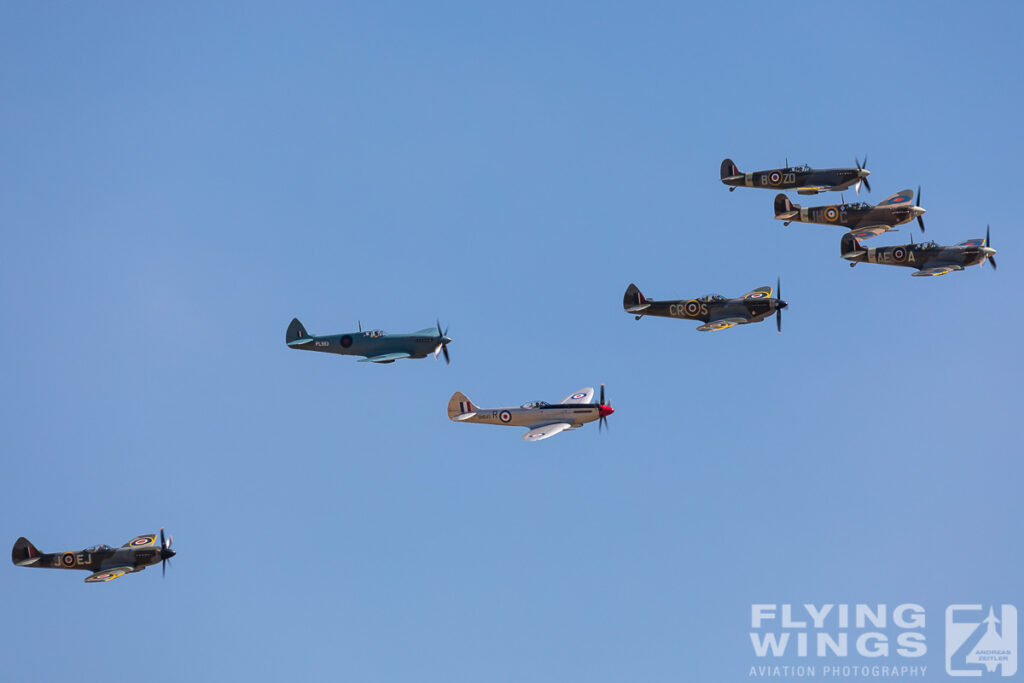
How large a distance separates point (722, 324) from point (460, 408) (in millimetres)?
20215

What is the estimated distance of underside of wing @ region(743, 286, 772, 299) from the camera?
367ft

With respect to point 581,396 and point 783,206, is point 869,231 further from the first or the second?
point 581,396

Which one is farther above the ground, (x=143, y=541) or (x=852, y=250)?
(x=852, y=250)

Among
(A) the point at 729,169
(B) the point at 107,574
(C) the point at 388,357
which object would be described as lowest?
(B) the point at 107,574

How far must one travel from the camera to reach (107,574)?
354 feet

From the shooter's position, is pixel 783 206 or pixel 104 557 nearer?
pixel 104 557

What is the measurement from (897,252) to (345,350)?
4310 centimetres

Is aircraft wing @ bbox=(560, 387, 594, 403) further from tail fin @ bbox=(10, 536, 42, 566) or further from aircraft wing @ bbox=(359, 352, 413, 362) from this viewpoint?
tail fin @ bbox=(10, 536, 42, 566)

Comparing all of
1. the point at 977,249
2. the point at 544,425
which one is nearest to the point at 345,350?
the point at 544,425

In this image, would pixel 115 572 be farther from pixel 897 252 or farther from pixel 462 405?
pixel 897 252

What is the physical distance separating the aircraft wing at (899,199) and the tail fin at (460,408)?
36.9 m

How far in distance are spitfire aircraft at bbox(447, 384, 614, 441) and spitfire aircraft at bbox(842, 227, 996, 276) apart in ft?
78.7

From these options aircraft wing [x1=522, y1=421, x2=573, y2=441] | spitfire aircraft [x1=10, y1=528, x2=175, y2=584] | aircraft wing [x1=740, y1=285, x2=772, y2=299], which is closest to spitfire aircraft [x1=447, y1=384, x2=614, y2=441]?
aircraft wing [x1=522, y1=421, x2=573, y2=441]

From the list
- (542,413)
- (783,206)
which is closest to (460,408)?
(542,413)
